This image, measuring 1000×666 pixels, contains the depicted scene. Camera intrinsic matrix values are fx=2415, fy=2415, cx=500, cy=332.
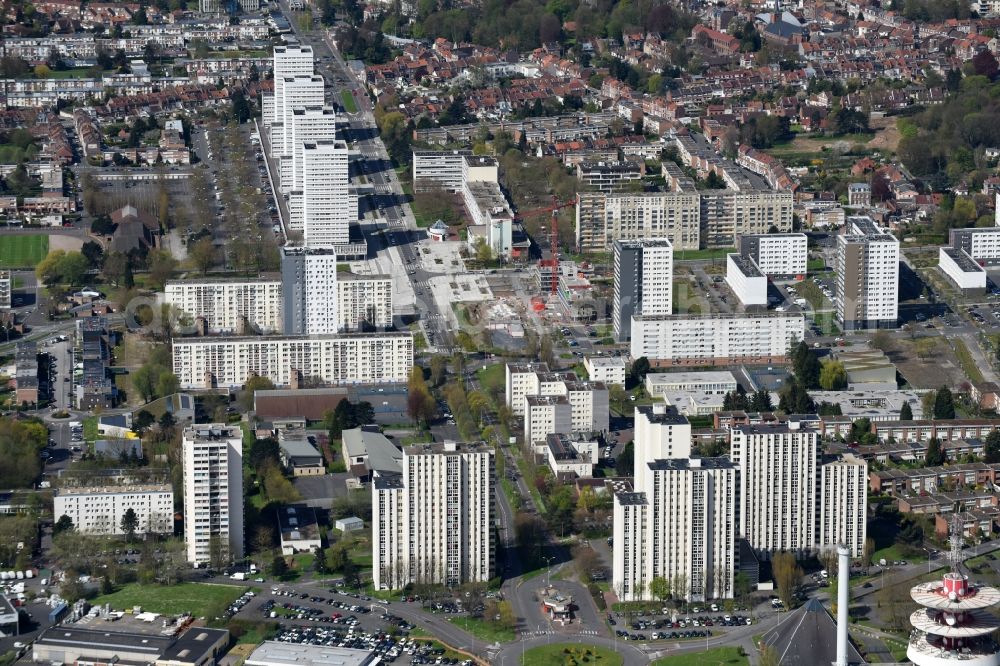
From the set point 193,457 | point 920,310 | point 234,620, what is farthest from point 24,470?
point 920,310

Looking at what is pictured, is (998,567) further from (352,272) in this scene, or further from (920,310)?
(352,272)

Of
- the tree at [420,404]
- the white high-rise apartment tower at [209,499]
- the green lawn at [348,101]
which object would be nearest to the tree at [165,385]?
the tree at [420,404]

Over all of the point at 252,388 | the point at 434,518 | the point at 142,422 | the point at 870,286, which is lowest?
the point at 434,518

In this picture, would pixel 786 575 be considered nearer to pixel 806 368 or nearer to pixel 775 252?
pixel 806 368

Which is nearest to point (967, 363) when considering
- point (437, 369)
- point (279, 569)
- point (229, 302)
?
point (437, 369)

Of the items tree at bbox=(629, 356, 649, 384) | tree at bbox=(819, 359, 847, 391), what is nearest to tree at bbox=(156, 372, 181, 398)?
tree at bbox=(629, 356, 649, 384)

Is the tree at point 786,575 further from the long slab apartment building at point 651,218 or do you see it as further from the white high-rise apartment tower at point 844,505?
the long slab apartment building at point 651,218
